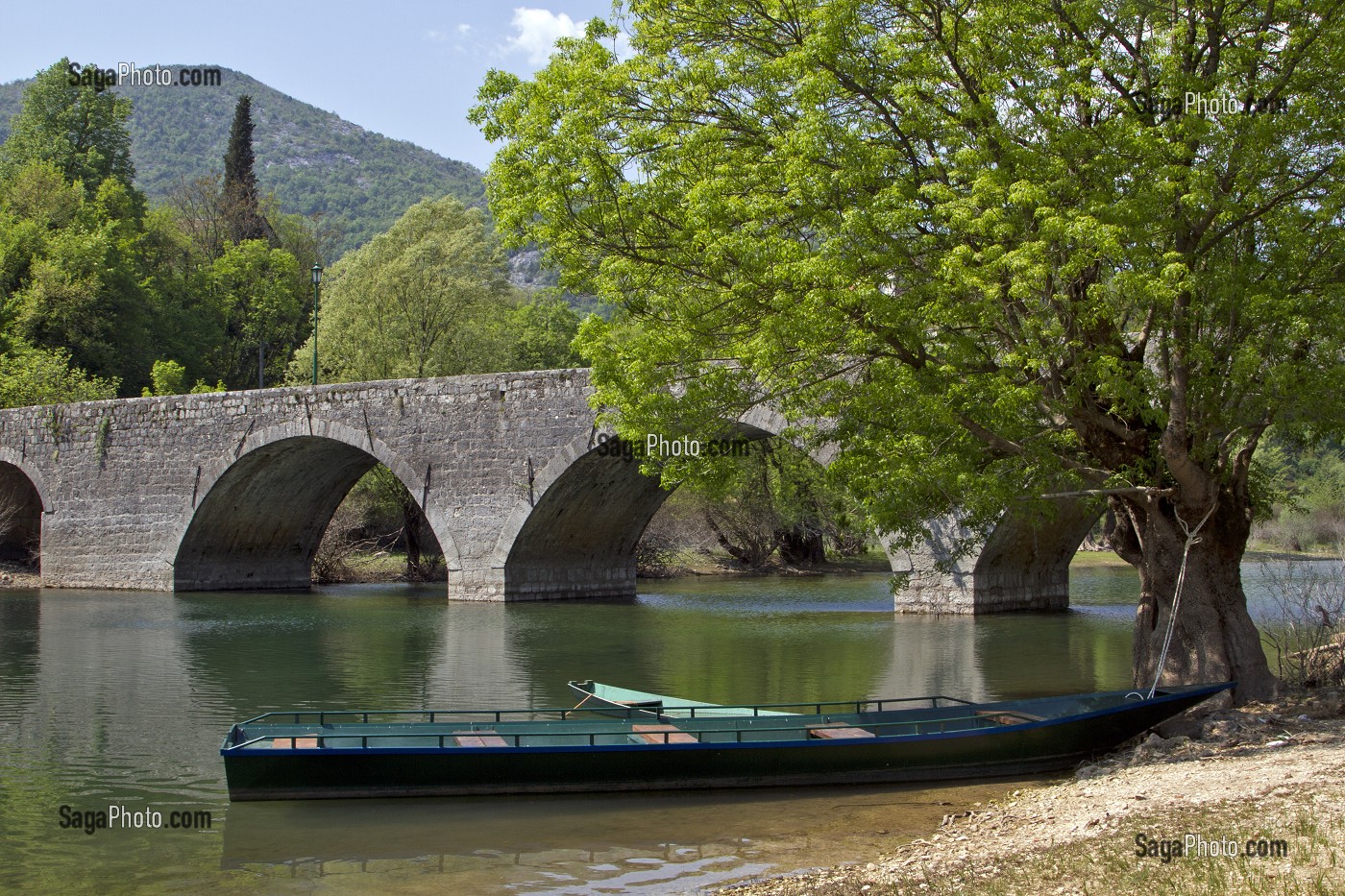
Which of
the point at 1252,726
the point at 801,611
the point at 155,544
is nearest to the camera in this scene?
the point at 1252,726

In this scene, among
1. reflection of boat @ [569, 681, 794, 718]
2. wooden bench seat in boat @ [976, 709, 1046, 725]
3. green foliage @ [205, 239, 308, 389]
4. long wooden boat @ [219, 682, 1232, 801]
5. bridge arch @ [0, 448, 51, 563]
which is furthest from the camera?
green foliage @ [205, 239, 308, 389]

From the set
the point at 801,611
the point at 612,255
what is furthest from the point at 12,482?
the point at 612,255

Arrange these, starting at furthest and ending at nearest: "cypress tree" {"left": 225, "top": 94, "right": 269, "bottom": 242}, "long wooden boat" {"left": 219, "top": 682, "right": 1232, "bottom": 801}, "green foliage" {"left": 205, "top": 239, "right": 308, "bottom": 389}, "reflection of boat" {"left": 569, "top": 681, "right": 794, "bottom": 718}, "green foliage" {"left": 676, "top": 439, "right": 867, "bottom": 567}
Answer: "cypress tree" {"left": 225, "top": 94, "right": 269, "bottom": 242} < "green foliage" {"left": 205, "top": 239, "right": 308, "bottom": 389} < "green foliage" {"left": 676, "top": 439, "right": 867, "bottom": 567} < "reflection of boat" {"left": 569, "top": 681, "right": 794, "bottom": 718} < "long wooden boat" {"left": 219, "top": 682, "right": 1232, "bottom": 801}

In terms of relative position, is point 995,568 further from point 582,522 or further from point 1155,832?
point 1155,832

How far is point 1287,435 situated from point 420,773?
5.91m

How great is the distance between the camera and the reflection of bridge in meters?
19.8

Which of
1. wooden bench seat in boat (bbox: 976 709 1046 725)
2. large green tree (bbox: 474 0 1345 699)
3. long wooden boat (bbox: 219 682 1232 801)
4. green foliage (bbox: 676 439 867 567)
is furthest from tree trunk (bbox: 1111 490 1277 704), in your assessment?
green foliage (bbox: 676 439 867 567)

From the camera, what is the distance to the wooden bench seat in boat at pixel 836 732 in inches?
305

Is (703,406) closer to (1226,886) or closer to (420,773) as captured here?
(420,773)

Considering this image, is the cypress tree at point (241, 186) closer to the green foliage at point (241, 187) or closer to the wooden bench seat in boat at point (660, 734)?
the green foliage at point (241, 187)

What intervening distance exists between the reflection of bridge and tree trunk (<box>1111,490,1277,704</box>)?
7.88 metres

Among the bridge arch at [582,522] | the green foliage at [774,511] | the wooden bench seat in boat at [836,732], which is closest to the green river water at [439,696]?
the wooden bench seat in boat at [836,732]

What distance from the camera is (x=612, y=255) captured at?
9.27m

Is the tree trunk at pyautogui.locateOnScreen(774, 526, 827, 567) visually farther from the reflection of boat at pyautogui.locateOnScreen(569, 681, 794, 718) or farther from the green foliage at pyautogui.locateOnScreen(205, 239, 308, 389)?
the green foliage at pyautogui.locateOnScreen(205, 239, 308, 389)
